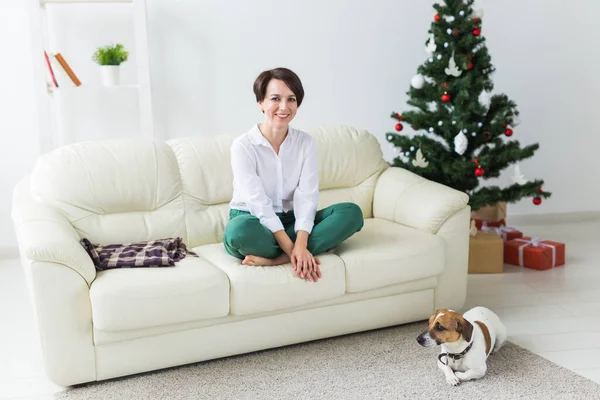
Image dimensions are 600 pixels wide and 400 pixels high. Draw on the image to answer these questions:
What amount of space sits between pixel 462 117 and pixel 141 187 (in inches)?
68.0

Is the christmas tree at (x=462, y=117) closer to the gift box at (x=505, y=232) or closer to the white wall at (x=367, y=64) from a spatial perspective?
the gift box at (x=505, y=232)

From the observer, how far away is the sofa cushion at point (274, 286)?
266 cm

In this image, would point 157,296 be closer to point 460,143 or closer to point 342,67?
point 460,143

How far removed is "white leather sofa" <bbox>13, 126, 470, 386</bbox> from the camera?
2.50 m

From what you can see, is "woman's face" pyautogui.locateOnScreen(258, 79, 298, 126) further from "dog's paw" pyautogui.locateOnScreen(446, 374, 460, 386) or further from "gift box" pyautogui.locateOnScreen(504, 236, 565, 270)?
"gift box" pyautogui.locateOnScreen(504, 236, 565, 270)

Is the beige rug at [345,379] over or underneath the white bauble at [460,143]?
underneath

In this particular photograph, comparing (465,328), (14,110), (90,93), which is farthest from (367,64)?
(465,328)

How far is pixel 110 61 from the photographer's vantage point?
12.9ft

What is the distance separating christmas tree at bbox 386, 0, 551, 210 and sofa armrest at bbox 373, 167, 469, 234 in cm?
44

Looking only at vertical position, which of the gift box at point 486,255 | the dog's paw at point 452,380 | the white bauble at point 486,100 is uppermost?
the white bauble at point 486,100

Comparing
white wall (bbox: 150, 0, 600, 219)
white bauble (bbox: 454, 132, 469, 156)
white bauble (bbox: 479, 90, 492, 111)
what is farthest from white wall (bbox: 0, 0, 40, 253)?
white bauble (bbox: 479, 90, 492, 111)

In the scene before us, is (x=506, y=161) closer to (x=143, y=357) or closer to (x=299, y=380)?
(x=299, y=380)

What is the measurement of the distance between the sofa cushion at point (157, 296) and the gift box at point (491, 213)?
83.2 inches

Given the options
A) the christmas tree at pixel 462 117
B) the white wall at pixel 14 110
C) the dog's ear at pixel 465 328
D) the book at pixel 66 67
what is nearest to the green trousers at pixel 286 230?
the dog's ear at pixel 465 328
